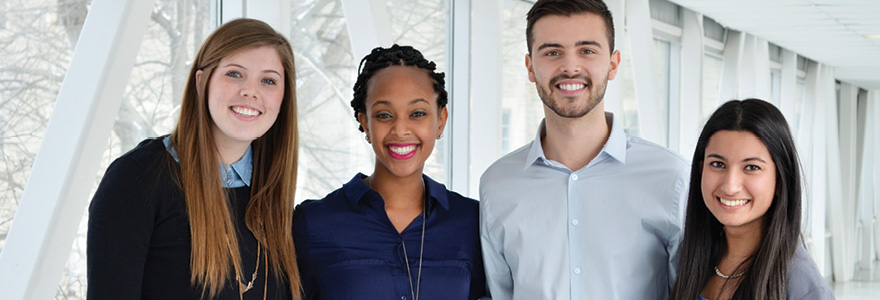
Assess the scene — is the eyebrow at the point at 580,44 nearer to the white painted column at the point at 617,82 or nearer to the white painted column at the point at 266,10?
the white painted column at the point at 266,10

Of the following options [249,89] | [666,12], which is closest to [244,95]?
[249,89]

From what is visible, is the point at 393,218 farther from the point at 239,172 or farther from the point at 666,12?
the point at 666,12

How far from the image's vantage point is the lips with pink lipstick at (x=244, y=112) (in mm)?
2070

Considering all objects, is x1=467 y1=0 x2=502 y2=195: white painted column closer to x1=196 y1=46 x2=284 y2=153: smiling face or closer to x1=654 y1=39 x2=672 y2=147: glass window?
x1=196 y1=46 x2=284 y2=153: smiling face

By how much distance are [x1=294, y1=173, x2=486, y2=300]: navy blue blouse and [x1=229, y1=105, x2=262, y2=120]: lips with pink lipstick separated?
1.30 ft

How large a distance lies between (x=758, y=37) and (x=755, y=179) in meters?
9.23

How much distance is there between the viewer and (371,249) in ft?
7.50

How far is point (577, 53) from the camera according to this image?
236 cm

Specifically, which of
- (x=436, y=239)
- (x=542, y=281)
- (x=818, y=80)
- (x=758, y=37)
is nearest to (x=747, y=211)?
(x=542, y=281)

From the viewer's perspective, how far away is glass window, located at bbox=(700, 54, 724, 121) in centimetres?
1046

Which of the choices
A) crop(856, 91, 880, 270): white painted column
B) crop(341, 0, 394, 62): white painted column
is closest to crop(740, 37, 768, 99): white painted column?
crop(341, 0, 394, 62): white painted column

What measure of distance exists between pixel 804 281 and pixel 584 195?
2.06 ft

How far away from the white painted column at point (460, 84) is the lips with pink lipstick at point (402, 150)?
10.9 feet

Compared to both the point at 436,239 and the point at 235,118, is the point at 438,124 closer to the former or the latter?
the point at 436,239
